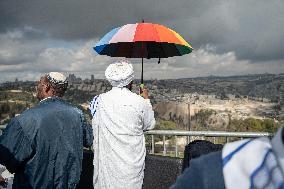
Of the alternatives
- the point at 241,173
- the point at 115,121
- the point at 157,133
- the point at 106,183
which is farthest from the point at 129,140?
the point at 241,173

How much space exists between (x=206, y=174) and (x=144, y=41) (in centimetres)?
442

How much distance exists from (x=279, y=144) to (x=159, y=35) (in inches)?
164

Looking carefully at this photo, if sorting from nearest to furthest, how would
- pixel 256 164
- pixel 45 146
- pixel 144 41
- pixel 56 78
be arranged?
pixel 256 164
pixel 45 146
pixel 56 78
pixel 144 41

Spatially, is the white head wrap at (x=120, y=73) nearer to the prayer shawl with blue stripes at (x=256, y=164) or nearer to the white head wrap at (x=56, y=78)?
the white head wrap at (x=56, y=78)

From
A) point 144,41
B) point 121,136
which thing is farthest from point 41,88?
point 144,41

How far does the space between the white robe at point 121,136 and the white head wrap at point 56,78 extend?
39cm

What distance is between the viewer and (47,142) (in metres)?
Answer: 3.10

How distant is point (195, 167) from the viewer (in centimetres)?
87

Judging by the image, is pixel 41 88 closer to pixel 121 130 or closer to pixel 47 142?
pixel 47 142

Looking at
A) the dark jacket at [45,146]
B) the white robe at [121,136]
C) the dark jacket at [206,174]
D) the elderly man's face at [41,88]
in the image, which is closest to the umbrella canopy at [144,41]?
the white robe at [121,136]

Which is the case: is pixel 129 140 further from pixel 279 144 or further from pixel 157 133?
pixel 279 144

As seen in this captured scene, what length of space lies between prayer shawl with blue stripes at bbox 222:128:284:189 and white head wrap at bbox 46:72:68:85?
2.58m

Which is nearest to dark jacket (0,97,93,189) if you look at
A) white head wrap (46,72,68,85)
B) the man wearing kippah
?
the man wearing kippah

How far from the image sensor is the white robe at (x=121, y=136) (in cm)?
336
